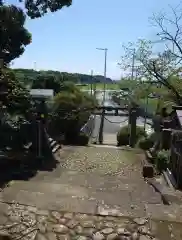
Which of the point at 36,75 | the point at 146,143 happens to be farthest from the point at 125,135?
the point at 36,75

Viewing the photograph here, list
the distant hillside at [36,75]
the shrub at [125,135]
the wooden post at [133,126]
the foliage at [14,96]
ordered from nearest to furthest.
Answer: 1. the foliage at [14,96]
2. the distant hillside at [36,75]
3. the wooden post at [133,126]
4. the shrub at [125,135]

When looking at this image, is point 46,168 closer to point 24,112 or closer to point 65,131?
point 24,112

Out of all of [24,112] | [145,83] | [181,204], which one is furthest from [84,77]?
[181,204]

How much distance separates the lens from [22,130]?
1230 centimetres

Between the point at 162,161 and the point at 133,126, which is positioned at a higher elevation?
the point at 133,126

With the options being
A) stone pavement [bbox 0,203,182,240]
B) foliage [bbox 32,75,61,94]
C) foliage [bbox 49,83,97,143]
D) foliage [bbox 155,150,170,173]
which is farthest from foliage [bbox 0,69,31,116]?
foliage [bbox 32,75,61,94]

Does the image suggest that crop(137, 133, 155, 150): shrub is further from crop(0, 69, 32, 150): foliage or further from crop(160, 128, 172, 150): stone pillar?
crop(0, 69, 32, 150): foliage

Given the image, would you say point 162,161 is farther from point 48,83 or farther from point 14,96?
point 48,83

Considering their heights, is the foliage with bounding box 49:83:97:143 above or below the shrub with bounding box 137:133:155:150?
above

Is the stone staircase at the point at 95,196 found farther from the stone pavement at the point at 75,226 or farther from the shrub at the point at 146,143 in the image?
the shrub at the point at 146,143

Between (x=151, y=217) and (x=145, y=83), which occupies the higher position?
(x=145, y=83)

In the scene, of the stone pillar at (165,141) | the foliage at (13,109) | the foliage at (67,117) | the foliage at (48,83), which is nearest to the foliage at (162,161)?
the stone pillar at (165,141)

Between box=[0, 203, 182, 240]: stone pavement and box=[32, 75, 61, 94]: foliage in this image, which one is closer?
box=[0, 203, 182, 240]: stone pavement

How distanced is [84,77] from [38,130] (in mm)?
97161
